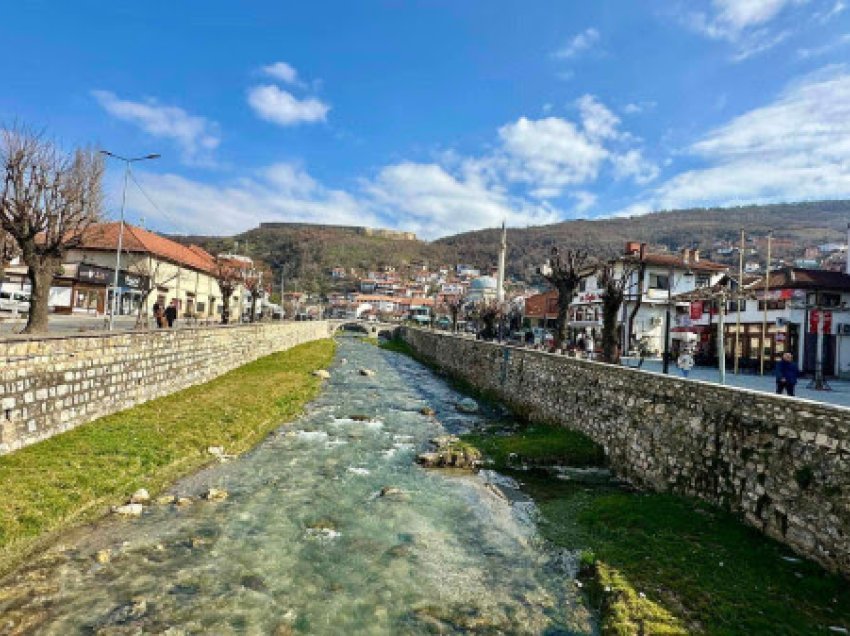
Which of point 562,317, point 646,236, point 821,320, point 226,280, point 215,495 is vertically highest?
point 646,236

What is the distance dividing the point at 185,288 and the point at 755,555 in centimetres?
6719

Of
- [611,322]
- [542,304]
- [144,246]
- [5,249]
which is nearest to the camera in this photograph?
[611,322]

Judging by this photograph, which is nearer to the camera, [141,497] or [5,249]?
[141,497]

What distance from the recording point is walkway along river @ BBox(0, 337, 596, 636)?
295 inches

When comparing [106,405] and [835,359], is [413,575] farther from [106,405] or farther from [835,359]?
[835,359]

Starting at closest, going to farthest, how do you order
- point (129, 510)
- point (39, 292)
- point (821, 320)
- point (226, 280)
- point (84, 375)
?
point (129, 510) → point (84, 375) → point (39, 292) → point (821, 320) → point (226, 280)

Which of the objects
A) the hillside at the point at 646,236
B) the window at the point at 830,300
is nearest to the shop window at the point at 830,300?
the window at the point at 830,300

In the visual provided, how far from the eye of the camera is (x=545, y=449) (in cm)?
1714

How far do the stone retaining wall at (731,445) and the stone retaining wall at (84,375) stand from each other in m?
14.0

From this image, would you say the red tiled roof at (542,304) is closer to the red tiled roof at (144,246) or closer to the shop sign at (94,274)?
the red tiled roof at (144,246)

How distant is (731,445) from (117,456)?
43.6 ft

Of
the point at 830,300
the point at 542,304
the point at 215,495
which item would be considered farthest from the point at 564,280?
the point at 542,304

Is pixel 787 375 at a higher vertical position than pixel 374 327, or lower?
higher

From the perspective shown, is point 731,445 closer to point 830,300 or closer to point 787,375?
point 787,375
